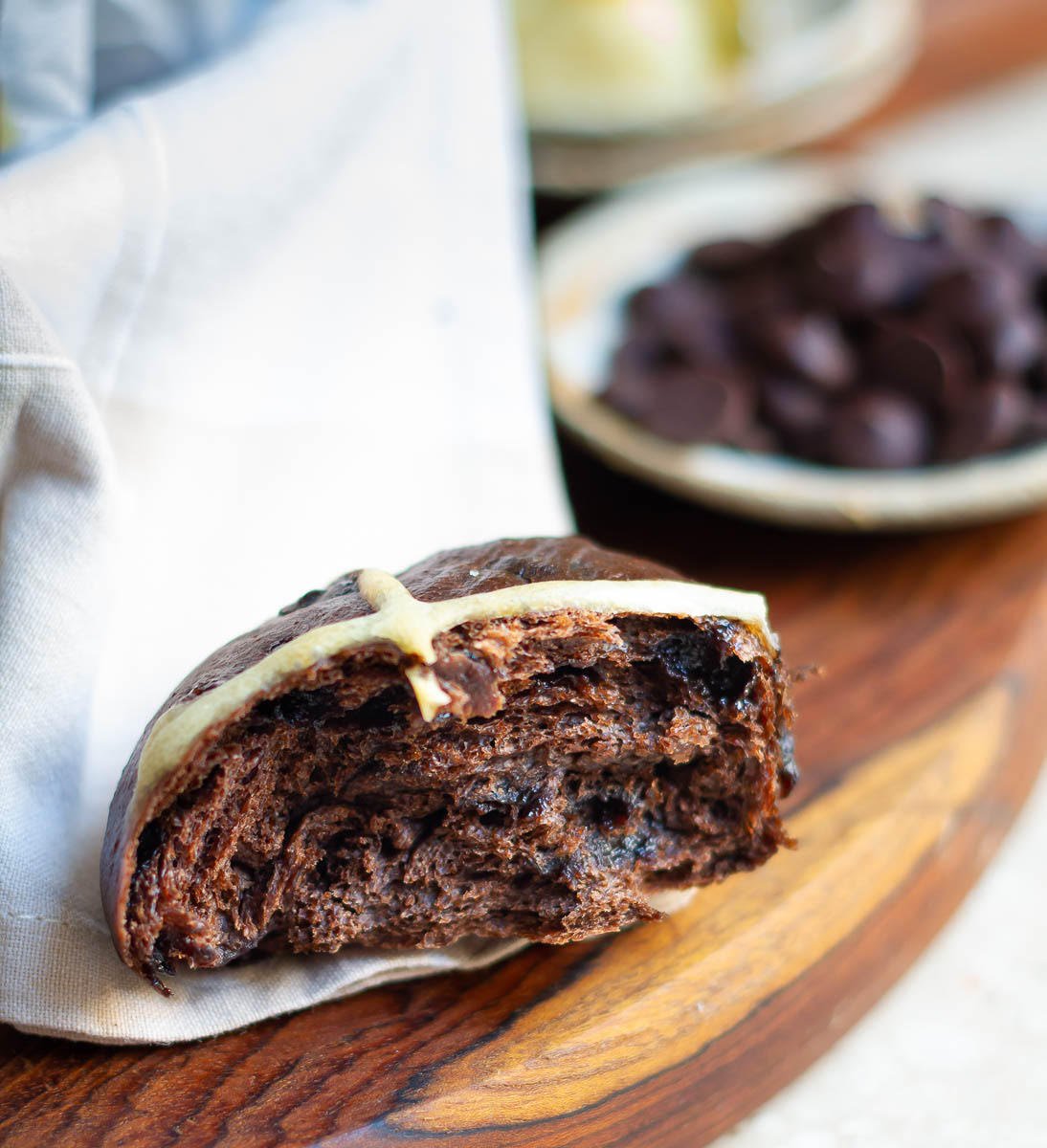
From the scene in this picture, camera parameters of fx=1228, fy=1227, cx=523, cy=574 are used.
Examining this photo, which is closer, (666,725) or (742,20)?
(666,725)

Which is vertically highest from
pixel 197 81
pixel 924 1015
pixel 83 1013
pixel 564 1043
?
pixel 197 81

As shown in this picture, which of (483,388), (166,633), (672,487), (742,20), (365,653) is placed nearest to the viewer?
(365,653)

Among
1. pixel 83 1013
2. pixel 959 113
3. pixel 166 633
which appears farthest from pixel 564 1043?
Result: pixel 959 113

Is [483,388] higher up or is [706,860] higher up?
[483,388]

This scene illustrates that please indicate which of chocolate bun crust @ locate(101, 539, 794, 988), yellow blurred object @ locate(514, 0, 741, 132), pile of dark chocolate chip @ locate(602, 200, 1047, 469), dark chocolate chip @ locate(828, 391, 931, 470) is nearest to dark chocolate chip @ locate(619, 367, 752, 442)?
pile of dark chocolate chip @ locate(602, 200, 1047, 469)

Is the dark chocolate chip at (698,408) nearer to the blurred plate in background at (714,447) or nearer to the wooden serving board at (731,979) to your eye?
the blurred plate in background at (714,447)

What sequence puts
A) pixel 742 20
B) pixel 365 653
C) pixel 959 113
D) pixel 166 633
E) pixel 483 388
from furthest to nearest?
1. pixel 959 113
2. pixel 742 20
3. pixel 483 388
4. pixel 166 633
5. pixel 365 653

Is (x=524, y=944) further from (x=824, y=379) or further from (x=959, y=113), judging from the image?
(x=959, y=113)
